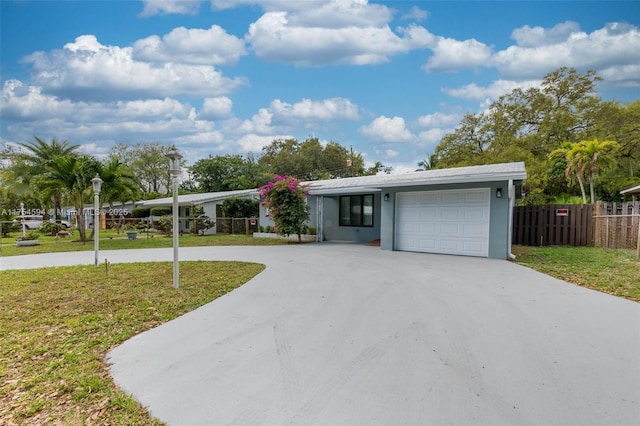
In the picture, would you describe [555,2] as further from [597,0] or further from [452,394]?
[452,394]

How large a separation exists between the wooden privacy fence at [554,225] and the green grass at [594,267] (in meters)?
1.75

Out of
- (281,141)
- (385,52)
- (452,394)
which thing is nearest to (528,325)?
(452,394)

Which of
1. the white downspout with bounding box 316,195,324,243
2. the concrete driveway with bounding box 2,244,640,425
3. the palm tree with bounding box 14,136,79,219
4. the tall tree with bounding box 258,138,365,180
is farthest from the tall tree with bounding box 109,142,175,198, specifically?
the concrete driveway with bounding box 2,244,640,425

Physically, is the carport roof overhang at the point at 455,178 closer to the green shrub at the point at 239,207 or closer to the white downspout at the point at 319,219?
the white downspout at the point at 319,219

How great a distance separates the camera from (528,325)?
13.5 ft

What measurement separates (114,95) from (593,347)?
15.4 metres

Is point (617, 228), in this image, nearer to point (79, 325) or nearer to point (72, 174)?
point (79, 325)

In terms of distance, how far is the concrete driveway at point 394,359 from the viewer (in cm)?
245

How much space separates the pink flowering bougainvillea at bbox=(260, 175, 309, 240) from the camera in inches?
543

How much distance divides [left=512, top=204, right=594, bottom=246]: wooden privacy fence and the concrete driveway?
7.73m

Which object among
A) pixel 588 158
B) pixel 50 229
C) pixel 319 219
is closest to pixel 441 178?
pixel 319 219

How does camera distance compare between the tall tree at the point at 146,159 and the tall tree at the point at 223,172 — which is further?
the tall tree at the point at 146,159

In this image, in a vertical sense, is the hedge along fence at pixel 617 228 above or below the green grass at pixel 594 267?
above

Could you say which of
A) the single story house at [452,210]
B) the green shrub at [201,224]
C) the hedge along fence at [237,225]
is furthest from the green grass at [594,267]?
the green shrub at [201,224]
